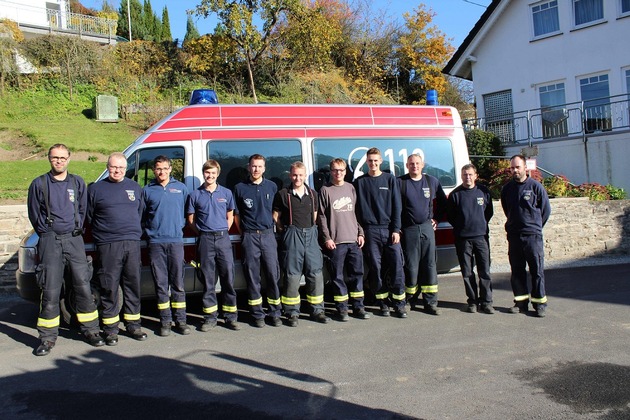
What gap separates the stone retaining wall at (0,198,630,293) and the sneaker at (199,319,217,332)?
601 cm

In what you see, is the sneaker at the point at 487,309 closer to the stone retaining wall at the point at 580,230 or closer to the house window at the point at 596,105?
the stone retaining wall at the point at 580,230

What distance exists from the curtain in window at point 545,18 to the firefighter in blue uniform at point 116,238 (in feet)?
55.9

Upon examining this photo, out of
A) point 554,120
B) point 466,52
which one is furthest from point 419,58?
point 554,120

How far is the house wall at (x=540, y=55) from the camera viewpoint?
16.7 meters

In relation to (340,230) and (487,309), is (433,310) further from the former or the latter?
(340,230)

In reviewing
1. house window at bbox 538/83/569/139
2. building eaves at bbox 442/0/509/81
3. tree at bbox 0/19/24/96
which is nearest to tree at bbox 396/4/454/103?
building eaves at bbox 442/0/509/81

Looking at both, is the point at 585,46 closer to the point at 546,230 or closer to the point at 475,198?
the point at 546,230

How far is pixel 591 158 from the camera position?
1505 centimetres

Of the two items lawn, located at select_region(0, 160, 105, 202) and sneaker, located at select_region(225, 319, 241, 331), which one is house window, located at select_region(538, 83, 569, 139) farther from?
sneaker, located at select_region(225, 319, 241, 331)

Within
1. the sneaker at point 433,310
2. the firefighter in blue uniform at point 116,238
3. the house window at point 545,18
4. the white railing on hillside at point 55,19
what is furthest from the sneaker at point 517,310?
the white railing on hillside at point 55,19

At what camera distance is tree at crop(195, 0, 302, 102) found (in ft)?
64.5

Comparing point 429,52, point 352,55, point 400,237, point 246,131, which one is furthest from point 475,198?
point 429,52

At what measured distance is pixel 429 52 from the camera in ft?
94.5

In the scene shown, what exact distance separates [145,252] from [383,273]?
2.85m
